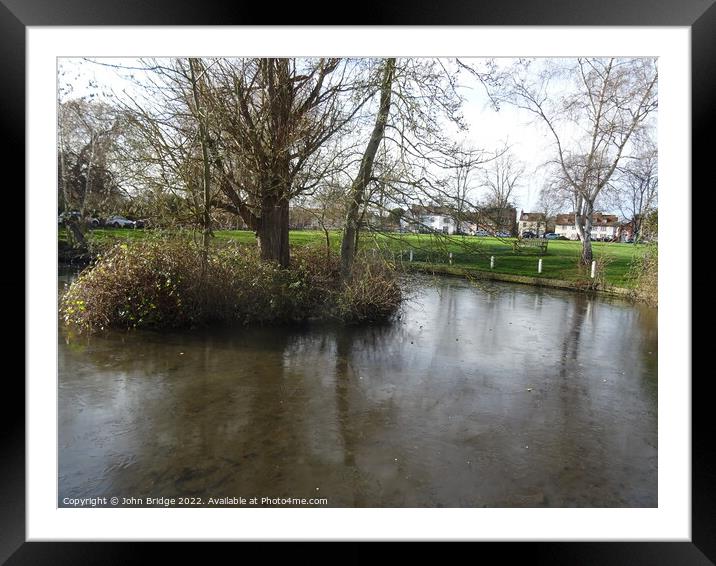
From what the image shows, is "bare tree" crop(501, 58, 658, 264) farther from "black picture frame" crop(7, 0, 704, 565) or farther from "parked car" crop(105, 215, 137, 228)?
"parked car" crop(105, 215, 137, 228)

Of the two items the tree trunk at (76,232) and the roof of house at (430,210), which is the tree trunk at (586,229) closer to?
the roof of house at (430,210)

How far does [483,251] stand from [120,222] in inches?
136

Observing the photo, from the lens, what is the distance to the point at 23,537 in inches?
98.2

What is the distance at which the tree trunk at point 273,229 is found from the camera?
14.7ft

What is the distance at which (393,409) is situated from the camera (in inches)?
140

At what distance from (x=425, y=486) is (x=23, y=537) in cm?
232

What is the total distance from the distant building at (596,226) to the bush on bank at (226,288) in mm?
1647

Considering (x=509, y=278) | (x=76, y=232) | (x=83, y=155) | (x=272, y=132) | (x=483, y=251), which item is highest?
(x=272, y=132)

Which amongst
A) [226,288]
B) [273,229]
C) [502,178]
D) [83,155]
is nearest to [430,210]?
[502,178]

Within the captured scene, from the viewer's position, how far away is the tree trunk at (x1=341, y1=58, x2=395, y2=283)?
374 centimetres

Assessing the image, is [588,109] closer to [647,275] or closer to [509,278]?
[647,275]

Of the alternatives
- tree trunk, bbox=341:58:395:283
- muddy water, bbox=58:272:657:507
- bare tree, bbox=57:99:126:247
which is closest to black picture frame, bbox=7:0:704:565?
muddy water, bbox=58:272:657:507

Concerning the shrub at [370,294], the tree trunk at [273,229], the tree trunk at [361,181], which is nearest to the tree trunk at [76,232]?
the tree trunk at [273,229]
